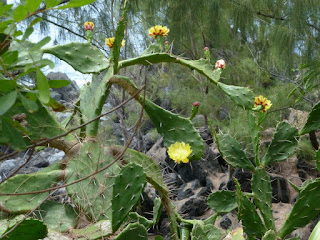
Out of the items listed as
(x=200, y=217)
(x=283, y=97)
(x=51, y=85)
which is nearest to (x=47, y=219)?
(x=51, y=85)

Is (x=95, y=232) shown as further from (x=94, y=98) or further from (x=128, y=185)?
(x=94, y=98)

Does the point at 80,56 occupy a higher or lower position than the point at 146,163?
higher

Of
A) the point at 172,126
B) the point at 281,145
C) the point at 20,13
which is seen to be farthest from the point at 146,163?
the point at 20,13

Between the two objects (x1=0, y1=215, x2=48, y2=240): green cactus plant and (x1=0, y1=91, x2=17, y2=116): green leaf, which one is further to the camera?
(x1=0, y1=215, x2=48, y2=240): green cactus plant

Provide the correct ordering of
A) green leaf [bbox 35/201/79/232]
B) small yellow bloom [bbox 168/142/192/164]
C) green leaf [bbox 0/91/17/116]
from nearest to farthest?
green leaf [bbox 0/91/17/116] < small yellow bloom [bbox 168/142/192/164] < green leaf [bbox 35/201/79/232]

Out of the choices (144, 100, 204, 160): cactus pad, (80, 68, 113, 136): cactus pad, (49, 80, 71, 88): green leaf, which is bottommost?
(144, 100, 204, 160): cactus pad

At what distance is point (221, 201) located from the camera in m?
1.90

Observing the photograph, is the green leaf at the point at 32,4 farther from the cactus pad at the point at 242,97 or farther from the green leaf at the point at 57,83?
the cactus pad at the point at 242,97

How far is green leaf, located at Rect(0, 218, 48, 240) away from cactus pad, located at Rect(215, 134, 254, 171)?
3.85 ft

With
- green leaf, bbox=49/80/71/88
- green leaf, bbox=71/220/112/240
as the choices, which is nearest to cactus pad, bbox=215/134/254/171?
green leaf, bbox=71/220/112/240

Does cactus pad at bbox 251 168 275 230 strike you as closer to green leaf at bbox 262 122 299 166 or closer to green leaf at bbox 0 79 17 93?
green leaf at bbox 262 122 299 166

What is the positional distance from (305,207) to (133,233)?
83 cm

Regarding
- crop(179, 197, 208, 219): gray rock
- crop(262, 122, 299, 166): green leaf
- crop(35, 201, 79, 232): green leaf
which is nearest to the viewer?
crop(35, 201, 79, 232): green leaf

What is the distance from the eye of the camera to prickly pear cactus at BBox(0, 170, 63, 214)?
48.2 inches
